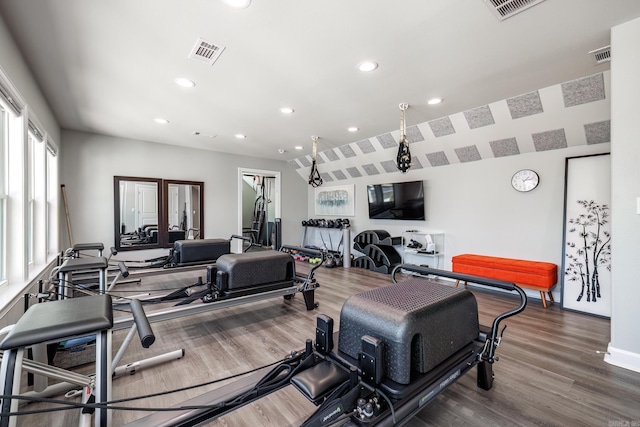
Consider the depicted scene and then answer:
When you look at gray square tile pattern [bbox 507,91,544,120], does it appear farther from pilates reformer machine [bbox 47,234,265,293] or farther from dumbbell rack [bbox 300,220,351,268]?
pilates reformer machine [bbox 47,234,265,293]

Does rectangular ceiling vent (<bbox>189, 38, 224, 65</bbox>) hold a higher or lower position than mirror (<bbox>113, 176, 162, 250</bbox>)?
higher

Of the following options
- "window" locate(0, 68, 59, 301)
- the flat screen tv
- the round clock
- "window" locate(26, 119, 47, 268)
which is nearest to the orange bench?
the round clock

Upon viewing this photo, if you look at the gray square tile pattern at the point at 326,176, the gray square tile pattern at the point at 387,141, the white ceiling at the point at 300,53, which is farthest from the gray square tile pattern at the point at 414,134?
the gray square tile pattern at the point at 326,176

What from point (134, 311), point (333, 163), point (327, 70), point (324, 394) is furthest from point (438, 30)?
point (333, 163)

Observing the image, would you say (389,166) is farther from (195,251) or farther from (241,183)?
(195,251)

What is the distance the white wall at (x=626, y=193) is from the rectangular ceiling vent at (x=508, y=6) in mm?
920

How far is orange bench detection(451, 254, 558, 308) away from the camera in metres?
3.74

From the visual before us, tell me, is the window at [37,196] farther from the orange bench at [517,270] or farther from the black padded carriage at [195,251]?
the orange bench at [517,270]

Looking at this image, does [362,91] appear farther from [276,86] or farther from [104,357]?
[104,357]

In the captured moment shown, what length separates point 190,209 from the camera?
6.43m

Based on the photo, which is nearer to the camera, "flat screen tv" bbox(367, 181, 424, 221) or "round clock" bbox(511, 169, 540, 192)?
"round clock" bbox(511, 169, 540, 192)

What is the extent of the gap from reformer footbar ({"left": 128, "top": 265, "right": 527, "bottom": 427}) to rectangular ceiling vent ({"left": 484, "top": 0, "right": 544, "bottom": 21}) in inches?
76.6

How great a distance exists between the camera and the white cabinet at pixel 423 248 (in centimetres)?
536

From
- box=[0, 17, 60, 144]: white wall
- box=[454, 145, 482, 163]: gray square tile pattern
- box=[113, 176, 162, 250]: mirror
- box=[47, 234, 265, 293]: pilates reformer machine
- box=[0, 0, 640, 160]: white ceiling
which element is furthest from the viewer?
box=[113, 176, 162, 250]: mirror
